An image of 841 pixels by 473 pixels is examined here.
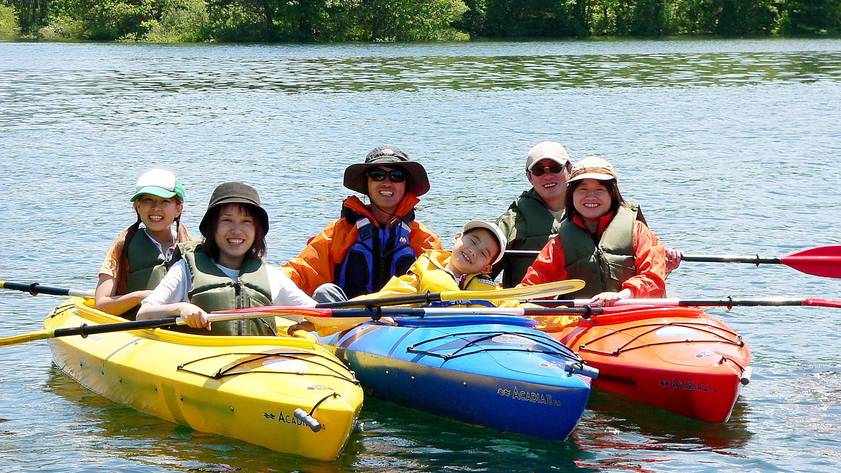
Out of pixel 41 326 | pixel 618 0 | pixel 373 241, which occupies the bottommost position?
pixel 41 326

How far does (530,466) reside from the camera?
4.77m

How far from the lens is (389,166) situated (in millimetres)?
6195

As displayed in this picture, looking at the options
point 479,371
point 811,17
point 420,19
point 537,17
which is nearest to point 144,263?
point 479,371

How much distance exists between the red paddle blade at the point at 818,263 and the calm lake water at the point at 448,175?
546 millimetres

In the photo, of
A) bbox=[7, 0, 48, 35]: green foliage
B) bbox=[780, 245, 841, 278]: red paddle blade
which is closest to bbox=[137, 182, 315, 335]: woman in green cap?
bbox=[780, 245, 841, 278]: red paddle blade

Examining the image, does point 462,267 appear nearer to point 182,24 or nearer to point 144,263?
point 144,263

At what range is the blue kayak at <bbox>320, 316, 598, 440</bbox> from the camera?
4.60 meters

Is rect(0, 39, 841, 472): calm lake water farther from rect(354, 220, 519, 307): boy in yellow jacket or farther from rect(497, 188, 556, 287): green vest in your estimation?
rect(497, 188, 556, 287): green vest

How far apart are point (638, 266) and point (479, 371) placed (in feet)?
4.55

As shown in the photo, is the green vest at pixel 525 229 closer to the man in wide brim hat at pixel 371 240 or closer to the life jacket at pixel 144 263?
the man in wide brim hat at pixel 371 240

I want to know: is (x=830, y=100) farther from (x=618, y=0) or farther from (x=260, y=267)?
(x=618, y=0)

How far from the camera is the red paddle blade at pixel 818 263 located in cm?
662

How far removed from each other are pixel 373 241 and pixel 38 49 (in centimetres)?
3754

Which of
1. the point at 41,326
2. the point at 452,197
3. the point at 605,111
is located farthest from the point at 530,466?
the point at 605,111
